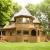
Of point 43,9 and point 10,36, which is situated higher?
point 43,9

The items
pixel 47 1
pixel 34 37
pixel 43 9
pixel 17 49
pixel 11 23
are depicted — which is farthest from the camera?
pixel 43 9

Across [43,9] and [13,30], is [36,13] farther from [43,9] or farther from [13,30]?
[13,30]

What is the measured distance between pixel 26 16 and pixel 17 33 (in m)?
4.21

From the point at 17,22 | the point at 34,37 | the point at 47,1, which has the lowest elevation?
the point at 34,37

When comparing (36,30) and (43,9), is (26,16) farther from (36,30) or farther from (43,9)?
(43,9)

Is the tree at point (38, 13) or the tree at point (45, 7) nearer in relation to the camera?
the tree at point (45, 7)

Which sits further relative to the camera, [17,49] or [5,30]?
[5,30]

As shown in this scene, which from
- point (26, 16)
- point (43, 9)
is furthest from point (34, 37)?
point (43, 9)

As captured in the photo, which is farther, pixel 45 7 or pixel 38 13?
pixel 38 13

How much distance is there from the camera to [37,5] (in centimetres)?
7706

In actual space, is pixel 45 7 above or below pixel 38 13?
above

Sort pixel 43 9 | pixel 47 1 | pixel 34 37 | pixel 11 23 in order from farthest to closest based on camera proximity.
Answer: pixel 43 9
pixel 47 1
pixel 11 23
pixel 34 37

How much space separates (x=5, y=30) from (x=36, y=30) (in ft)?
27.7

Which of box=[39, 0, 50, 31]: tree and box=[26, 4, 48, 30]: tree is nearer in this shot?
box=[39, 0, 50, 31]: tree
